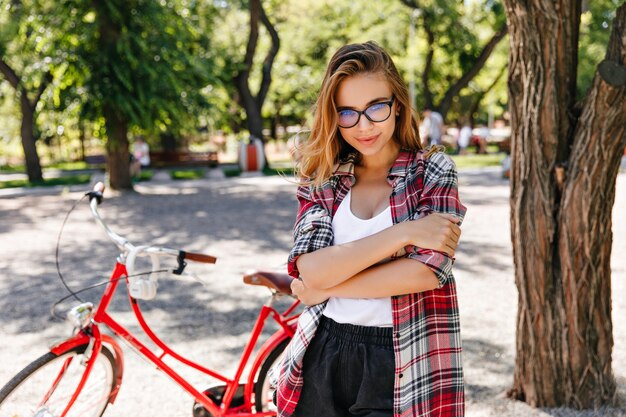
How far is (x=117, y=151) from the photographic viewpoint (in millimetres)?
13922

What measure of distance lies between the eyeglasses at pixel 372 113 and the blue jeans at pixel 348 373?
1.89 ft

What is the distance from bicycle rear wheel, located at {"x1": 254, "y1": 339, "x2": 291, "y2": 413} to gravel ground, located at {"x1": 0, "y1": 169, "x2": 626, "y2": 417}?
0.37 metres

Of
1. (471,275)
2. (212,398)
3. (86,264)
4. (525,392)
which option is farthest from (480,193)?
(212,398)

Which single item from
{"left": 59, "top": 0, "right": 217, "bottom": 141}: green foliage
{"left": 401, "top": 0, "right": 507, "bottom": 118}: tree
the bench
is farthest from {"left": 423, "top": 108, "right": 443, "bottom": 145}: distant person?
{"left": 59, "top": 0, "right": 217, "bottom": 141}: green foliage

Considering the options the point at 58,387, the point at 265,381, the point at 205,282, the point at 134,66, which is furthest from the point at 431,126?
the point at 58,387

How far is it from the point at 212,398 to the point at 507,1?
7.48 feet

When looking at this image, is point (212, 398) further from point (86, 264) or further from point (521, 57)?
point (86, 264)

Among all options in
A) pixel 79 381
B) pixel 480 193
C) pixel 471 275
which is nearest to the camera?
pixel 79 381

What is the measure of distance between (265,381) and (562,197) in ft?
5.32

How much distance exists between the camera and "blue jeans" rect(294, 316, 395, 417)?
1824mm

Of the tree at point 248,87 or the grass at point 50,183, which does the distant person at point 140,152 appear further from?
the tree at point 248,87

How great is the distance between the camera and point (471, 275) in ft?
21.3

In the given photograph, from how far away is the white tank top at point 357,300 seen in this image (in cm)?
185

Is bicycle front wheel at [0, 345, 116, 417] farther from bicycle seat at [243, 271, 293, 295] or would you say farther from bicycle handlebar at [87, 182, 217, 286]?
bicycle seat at [243, 271, 293, 295]
